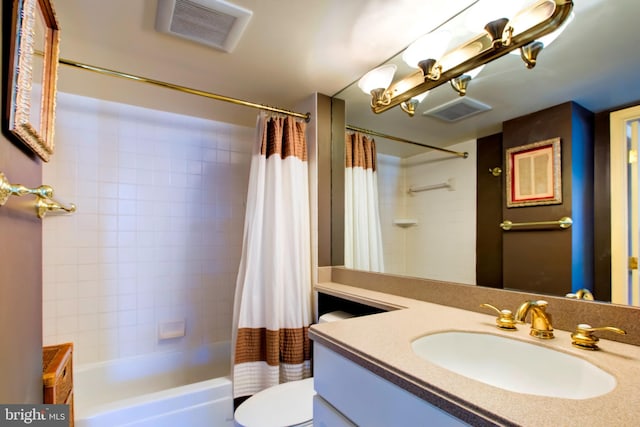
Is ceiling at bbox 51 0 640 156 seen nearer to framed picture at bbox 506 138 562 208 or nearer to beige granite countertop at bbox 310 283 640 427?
framed picture at bbox 506 138 562 208

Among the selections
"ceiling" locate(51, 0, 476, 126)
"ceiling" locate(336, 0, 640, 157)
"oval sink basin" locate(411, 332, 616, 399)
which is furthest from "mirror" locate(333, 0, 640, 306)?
"oval sink basin" locate(411, 332, 616, 399)

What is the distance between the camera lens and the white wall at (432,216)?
4.18 feet

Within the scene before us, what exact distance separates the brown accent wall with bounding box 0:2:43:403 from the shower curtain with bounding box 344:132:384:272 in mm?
1434

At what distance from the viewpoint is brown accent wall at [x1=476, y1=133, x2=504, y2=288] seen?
44.5 inches

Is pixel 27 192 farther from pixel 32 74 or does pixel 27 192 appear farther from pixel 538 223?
pixel 538 223

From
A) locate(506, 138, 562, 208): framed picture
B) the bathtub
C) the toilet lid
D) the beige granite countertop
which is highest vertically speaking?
locate(506, 138, 562, 208): framed picture

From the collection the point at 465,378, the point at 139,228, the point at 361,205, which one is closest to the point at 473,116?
the point at 361,205

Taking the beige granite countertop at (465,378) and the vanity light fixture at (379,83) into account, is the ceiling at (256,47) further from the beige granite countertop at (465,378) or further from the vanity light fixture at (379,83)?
the beige granite countertop at (465,378)

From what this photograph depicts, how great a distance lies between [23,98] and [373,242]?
1558mm

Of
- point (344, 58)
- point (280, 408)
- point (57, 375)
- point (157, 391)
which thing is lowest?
point (157, 391)

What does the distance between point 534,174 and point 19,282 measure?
158cm

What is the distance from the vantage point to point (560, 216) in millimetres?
957

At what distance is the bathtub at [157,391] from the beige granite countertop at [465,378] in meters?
1.08

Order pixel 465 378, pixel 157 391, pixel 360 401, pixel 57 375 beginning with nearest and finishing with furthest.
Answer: pixel 465 378 < pixel 360 401 < pixel 57 375 < pixel 157 391
